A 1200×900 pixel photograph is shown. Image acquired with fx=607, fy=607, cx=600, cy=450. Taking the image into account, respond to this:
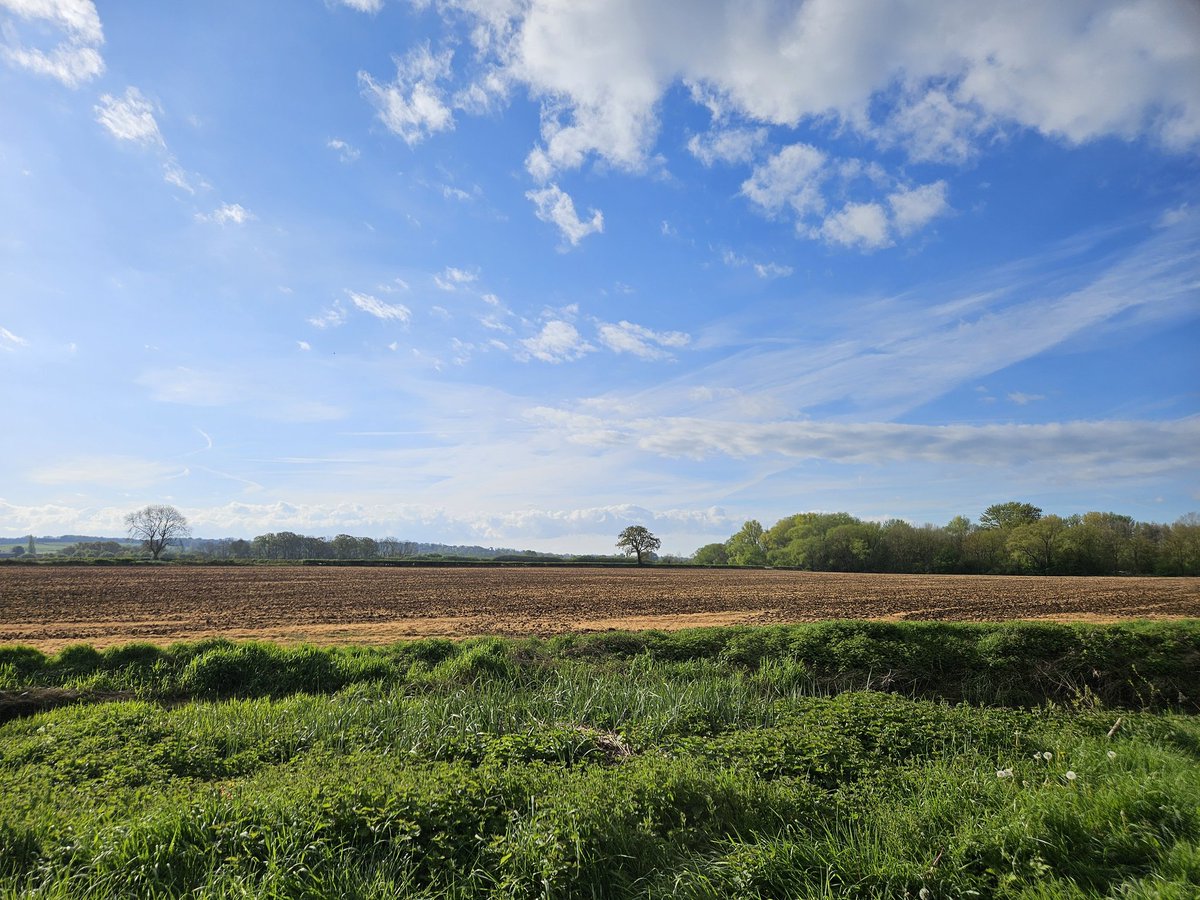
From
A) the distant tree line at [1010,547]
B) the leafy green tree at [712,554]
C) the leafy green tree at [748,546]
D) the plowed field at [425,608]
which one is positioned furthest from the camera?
the leafy green tree at [712,554]

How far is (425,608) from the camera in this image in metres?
32.7

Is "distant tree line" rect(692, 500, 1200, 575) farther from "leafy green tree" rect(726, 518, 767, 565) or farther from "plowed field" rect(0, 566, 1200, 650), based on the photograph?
"plowed field" rect(0, 566, 1200, 650)

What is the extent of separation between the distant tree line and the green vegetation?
9839 cm

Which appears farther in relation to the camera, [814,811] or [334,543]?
[334,543]

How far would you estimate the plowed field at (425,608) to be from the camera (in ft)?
76.4

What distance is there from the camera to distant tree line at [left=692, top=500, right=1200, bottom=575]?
293ft

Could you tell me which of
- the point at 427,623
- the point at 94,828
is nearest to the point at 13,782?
the point at 94,828

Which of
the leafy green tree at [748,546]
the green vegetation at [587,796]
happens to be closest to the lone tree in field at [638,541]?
the leafy green tree at [748,546]

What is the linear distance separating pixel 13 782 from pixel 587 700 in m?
6.70

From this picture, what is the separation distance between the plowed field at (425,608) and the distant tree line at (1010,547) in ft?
157

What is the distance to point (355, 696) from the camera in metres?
10.3

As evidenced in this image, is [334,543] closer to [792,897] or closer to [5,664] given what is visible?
[5,664]

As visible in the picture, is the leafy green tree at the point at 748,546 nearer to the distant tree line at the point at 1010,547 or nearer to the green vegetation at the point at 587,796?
the distant tree line at the point at 1010,547

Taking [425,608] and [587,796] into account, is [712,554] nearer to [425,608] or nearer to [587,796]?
[425,608]
